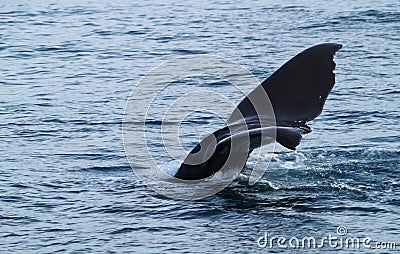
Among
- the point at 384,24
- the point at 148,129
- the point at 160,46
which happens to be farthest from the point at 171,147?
the point at 384,24

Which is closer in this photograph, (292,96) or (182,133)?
(292,96)

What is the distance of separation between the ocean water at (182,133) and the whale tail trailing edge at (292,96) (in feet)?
1.05

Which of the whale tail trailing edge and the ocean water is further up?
the whale tail trailing edge

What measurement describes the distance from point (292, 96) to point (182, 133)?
279 centimetres

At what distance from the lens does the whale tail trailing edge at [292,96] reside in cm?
Answer: 780

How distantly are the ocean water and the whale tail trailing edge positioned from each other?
32cm

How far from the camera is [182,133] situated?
35.0 feet

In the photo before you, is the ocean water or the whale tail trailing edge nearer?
the ocean water

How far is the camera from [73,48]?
15961 mm

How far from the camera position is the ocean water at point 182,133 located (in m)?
7.48

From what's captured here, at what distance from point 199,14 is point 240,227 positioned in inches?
433

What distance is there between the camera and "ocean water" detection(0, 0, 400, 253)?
7.48 m

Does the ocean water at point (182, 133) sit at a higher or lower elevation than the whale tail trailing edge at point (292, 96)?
lower

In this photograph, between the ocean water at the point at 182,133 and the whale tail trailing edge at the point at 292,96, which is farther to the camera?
the whale tail trailing edge at the point at 292,96
